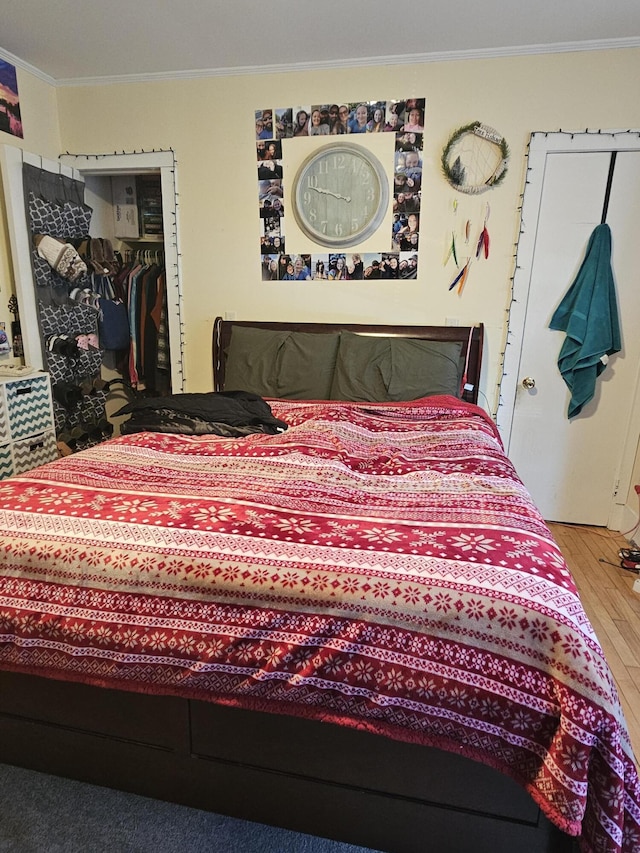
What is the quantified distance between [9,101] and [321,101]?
1.80 m

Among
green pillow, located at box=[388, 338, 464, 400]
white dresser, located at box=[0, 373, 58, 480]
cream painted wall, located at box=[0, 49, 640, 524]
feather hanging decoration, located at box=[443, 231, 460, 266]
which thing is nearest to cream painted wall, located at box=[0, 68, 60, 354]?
cream painted wall, located at box=[0, 49, 640, 524]

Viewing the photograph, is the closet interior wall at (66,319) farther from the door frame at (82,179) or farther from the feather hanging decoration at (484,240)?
the feather hanging decoration at (484,240)

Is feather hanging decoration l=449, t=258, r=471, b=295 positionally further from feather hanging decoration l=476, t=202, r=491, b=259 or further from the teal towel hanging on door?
the teal towel hanging on door

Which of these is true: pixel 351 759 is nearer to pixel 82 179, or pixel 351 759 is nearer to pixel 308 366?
pixel 308 366

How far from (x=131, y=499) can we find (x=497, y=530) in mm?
986

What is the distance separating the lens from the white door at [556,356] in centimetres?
271

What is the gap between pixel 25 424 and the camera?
9.11 feet

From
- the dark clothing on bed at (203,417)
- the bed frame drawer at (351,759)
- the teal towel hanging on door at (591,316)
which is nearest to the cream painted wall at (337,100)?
the teal towel hanging on door at (591,316)

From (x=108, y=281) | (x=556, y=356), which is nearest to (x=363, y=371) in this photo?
(x=556, y=356)

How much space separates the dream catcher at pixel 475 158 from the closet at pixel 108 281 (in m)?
1.72

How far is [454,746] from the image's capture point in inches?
40.2

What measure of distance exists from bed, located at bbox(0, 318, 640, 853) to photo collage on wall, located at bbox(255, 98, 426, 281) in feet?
6.28

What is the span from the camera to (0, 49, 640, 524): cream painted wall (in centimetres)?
267

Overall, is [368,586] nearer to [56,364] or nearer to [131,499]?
[131,499]
